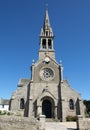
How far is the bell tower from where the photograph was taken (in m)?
42.2

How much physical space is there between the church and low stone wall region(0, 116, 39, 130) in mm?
14400

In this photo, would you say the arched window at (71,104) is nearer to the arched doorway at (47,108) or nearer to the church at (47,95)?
the church at (47,95)

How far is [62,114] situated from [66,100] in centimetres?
337

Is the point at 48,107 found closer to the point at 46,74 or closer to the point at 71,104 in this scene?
the point at 71,104

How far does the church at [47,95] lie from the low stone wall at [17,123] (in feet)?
47.2

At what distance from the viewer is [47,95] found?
116ft

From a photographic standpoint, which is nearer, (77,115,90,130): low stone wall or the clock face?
(77,115,90,130): low stone wall

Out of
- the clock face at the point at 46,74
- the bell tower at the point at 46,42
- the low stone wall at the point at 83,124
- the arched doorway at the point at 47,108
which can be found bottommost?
the low stone wall at the point at 83,124

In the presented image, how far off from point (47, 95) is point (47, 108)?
309cm

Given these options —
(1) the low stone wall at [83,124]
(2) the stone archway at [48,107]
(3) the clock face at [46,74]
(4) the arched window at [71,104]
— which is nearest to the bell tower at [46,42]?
(3) the clock face at [46,74]

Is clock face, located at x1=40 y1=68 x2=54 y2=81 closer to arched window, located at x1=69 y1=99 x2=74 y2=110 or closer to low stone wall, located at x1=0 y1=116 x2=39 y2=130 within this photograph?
arched window, located at x1=69 y1=99 x2=74 y2=110

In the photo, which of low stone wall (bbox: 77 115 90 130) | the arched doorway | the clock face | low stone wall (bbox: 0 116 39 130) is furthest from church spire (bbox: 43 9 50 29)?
low stone wall (bbox: 0 116 39 130)

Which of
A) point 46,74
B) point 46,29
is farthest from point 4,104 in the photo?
point 46,29

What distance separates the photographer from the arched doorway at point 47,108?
35500 mm
